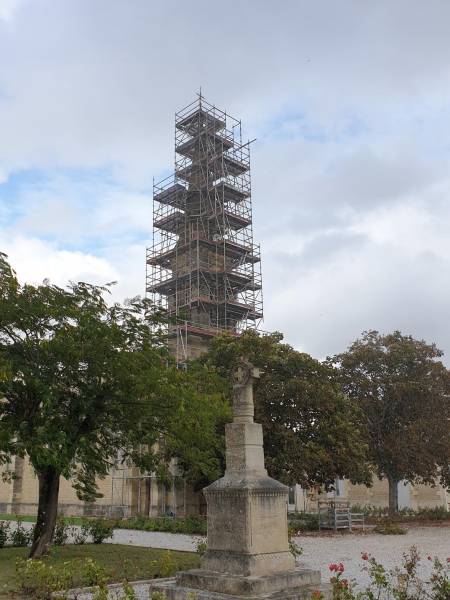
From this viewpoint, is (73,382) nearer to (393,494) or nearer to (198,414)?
(198,414)

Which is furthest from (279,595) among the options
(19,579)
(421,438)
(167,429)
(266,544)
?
→ (421,438)

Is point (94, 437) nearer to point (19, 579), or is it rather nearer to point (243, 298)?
point (19, 579)

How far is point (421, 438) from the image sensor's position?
32062mm

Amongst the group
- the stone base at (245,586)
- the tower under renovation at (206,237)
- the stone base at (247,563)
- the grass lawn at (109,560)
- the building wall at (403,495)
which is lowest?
the building wall at (403,495)

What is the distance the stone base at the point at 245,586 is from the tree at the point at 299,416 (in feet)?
56.8

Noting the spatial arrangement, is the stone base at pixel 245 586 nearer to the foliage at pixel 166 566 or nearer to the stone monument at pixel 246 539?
the stone monument at pixel 246 539

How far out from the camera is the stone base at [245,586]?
868 centimetres

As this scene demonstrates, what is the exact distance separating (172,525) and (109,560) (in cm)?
1350

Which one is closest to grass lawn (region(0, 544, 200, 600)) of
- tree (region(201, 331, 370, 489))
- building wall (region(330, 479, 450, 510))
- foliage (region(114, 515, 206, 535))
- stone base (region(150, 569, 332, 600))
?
stone base (region(150, 569, 332, 600))

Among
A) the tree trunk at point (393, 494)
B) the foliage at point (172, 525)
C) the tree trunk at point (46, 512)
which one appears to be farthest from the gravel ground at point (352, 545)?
the tree trunk at point (393, 494)

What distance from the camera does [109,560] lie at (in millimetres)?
15078

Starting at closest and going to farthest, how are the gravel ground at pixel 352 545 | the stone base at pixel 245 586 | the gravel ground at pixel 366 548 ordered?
the stone base at pixel 245 586, the gravel ground at pixel 366 548, the gravel ground at pixel 352 545

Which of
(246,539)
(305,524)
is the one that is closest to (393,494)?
(305,524)

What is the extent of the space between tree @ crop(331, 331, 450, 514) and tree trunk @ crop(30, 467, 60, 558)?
20.2 m
